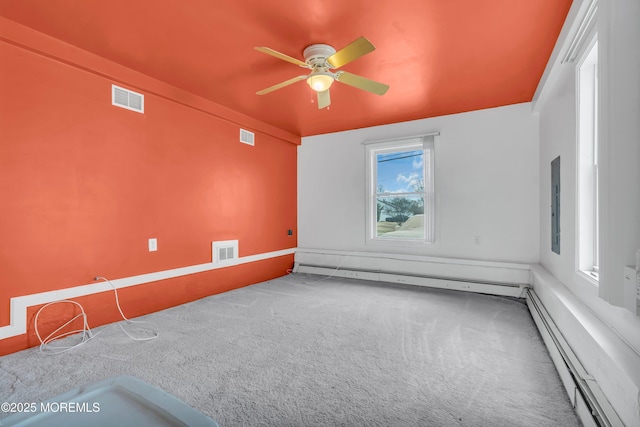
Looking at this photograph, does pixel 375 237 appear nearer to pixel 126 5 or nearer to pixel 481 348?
pixel 481 348

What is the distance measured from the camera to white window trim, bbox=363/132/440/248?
4.35 metres

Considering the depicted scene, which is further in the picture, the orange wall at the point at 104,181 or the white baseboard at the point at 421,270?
the white baseboard at the point at 421,270

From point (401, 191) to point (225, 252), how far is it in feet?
9.09

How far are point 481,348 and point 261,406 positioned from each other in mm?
1727

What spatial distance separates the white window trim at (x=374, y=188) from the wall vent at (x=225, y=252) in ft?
6.81

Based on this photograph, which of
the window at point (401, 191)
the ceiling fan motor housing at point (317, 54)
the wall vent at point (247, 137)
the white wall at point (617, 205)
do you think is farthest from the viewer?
the window at point (401, 191)

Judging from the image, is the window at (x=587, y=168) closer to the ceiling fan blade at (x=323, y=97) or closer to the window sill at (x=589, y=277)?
the window sill at (x=589, y=277)

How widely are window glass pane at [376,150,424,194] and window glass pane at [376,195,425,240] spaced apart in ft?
0.50

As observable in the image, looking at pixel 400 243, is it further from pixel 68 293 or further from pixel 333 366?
pixel 68 293

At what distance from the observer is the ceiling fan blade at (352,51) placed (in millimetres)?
2027

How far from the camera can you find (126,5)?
2016 millimetres

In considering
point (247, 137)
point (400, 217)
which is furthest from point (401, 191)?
point (247, 137)

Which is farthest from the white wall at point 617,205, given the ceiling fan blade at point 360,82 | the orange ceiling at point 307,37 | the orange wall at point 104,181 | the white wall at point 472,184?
the orange wall at point 104,181

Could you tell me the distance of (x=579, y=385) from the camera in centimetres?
154
